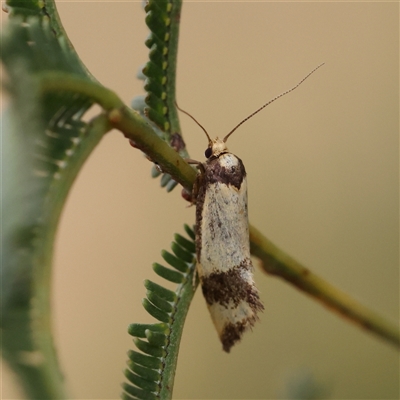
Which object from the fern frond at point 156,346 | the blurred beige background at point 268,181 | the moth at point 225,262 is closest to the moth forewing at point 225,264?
the moth at point 225,262

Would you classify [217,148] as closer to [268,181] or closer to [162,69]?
[162,69]

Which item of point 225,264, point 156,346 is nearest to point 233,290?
point 225,264

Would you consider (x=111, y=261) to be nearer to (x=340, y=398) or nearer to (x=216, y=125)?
(x=216, y=125)

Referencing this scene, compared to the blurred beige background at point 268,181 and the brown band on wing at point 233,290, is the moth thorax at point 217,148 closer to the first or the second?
the brown band on wing at point 233,290

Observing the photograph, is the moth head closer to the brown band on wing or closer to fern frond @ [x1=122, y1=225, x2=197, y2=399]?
the brown band on wing

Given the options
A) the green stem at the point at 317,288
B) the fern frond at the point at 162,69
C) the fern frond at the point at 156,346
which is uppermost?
the fern frond at the point at 162,69
